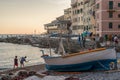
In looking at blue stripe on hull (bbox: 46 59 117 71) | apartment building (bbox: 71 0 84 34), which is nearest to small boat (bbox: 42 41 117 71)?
blue stripe on hull (bbox: 46 59 117 71)

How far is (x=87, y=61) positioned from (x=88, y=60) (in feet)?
0.45

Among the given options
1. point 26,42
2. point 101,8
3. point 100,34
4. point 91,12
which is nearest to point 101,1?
point 101,8

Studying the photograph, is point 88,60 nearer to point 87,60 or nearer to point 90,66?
point 87,60

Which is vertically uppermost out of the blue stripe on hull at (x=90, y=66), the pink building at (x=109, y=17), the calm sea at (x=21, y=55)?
the pink building at (x=109, y=17)

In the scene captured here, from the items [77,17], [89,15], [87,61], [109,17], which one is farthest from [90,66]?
[77,17]

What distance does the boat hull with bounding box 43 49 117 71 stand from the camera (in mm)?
30812

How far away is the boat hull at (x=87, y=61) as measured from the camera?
30812 millimetres

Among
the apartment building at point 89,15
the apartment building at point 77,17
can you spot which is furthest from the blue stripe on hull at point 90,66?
the apartment building at point 77,17

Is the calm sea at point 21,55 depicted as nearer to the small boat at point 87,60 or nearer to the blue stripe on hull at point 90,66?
the small boat at point 87,60

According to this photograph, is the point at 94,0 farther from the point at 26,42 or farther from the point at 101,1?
the point at 26,42

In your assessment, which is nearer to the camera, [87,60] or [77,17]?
[87,60]

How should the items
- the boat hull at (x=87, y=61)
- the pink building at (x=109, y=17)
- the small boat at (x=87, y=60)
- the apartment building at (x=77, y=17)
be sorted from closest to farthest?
the small boat at (x=87, y=60), the boat hull at (x=87, y=61), the pink building at (x=109, y=17), the apartment building at (x=77, y=17)

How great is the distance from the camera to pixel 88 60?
3122 centimetres

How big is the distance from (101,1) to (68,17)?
56.4 metres
